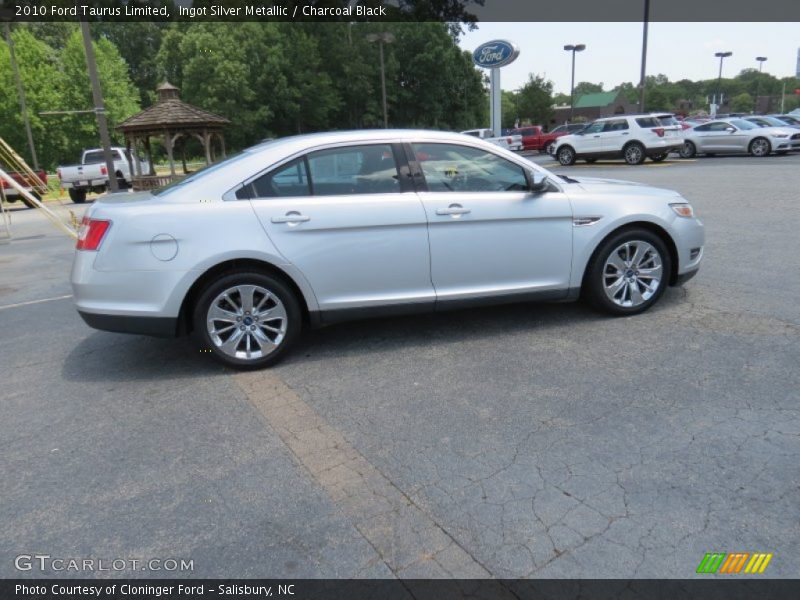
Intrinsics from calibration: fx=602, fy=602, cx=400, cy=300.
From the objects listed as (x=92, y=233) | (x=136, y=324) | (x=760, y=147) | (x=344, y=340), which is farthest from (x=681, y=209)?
(x=760, y=147)

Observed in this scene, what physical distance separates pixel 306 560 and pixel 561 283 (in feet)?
10.4

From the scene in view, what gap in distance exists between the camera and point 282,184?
4312mm

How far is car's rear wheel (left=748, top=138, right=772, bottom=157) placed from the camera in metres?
21.3

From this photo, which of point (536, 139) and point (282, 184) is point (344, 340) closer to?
point (282, 184)

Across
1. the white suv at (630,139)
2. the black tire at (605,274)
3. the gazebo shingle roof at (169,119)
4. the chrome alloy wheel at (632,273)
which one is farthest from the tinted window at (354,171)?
the white suv at (630,139)

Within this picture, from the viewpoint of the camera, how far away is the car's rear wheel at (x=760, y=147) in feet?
69.9

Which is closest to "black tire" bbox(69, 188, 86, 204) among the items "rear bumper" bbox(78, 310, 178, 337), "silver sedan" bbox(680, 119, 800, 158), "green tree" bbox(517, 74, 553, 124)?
"rear bumper" bbox(78, 310, 178, 337)

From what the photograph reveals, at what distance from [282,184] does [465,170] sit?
140cm

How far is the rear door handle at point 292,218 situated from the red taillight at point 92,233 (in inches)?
44.4

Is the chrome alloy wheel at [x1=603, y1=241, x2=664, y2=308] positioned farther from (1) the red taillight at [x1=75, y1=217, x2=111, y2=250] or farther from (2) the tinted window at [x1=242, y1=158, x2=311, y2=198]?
(1) the red taillight at [x1=75, y1=217, x2=111, y2=250]

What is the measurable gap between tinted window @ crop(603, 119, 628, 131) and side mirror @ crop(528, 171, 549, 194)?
18.6m

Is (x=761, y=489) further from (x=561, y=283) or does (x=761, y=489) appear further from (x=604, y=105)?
(x=604, y=105)

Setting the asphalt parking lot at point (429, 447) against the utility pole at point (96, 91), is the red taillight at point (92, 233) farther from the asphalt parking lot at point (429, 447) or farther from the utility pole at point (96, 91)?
the utility pole at point (96, 91)
